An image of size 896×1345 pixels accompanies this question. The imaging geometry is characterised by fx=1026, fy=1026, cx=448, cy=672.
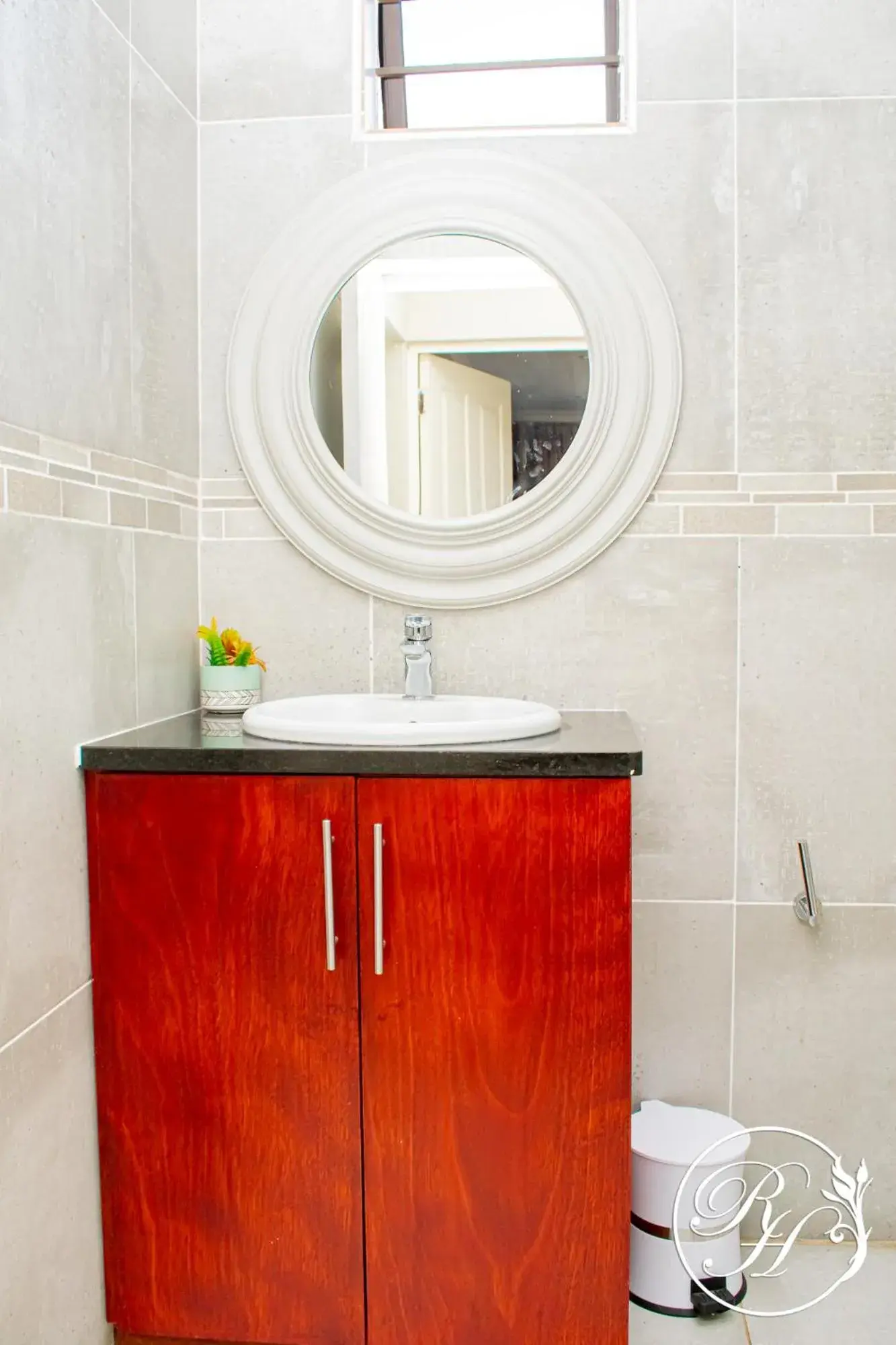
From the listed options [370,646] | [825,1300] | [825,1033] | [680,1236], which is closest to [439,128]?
[370,646]

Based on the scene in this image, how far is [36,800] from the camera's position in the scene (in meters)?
1.28

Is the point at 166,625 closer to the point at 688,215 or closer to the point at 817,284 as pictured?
the point at 688,215

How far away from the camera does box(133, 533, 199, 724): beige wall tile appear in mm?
1604

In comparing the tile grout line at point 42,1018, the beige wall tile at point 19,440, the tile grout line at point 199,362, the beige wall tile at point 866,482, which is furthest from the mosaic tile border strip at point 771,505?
the tile grout line at point 42,1018

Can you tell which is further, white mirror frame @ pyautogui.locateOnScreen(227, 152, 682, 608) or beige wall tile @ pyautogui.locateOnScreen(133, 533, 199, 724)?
white mirror frame @ pyautogui.locateOnScreen(227, 152, 682, 608)

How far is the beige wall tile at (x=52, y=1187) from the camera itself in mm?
1215

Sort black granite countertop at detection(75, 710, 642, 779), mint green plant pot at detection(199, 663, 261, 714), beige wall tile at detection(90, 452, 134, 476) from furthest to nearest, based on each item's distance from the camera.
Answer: mint green plant pot at detection(199, 663, 261, 714) → beige wall tile at detection(90, 452, 134, 476) → black granite countertop at detection(75, 710, 642, 779)

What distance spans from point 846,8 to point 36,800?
1811 mm

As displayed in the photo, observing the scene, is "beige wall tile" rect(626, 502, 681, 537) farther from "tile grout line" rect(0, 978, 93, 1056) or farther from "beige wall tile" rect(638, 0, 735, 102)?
"tile grout line" rect(0, 978, 93, 1056)

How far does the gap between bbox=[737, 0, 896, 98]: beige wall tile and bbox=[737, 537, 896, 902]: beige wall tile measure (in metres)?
0.77

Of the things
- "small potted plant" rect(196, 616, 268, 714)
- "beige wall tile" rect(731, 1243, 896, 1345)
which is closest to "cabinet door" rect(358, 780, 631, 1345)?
"beige wall tile" rect(731, 1243, 896, 1345)

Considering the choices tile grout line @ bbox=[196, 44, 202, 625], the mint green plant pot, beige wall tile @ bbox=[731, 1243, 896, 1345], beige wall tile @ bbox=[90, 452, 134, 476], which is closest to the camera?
beige wall tile @ bbox=[90, 452, 134, 476]

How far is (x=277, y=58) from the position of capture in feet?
5.95

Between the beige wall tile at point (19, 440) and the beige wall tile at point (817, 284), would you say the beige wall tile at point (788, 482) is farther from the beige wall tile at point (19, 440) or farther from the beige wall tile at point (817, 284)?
the beige wall tile at point (19, 440)
